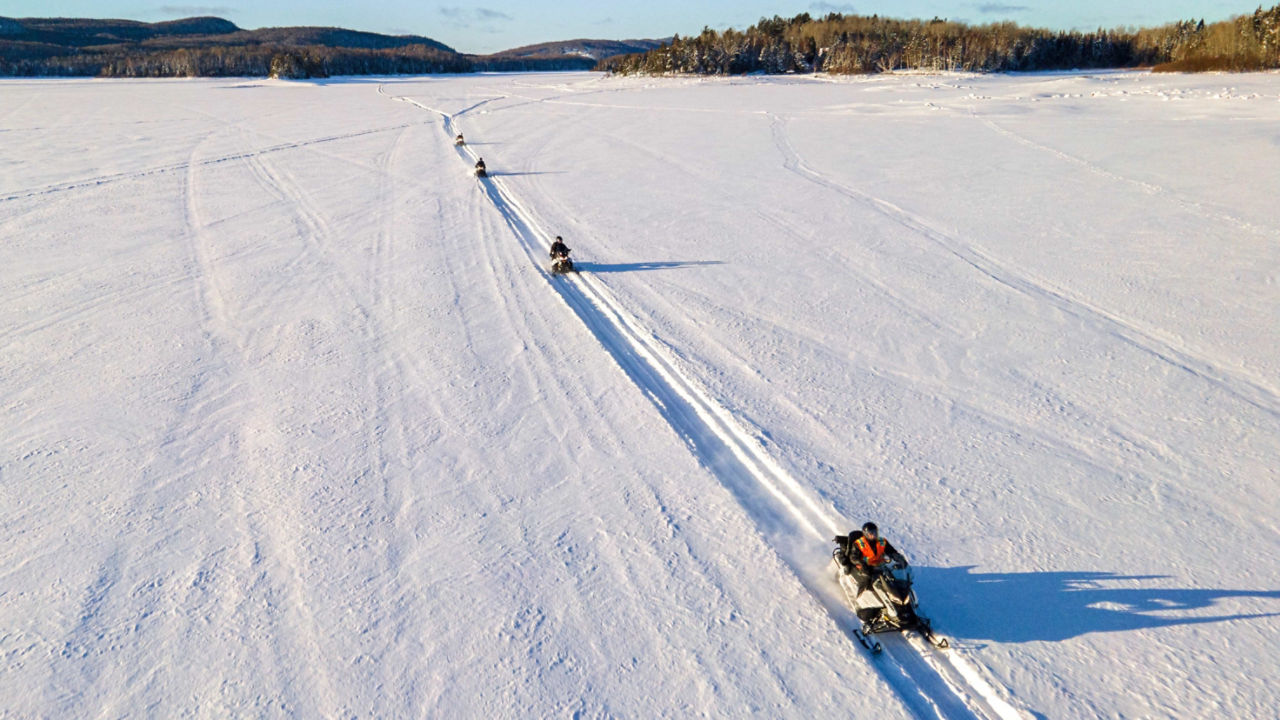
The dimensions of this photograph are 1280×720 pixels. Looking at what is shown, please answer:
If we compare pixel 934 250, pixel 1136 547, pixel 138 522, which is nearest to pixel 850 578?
pixel 1136 547

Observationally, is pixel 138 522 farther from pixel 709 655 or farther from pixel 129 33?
pixel 129 33

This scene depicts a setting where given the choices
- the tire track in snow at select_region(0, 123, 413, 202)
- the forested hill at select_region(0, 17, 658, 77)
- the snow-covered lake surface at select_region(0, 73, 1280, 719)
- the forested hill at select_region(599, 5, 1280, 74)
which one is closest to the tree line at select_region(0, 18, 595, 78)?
the forested hill at select_region(0, 17, 658, 77)

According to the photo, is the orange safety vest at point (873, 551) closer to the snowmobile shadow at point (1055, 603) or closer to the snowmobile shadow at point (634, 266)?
the snowmobile shadow at point (1055, 603)

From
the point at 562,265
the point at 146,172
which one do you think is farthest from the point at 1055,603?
the point at 146,172

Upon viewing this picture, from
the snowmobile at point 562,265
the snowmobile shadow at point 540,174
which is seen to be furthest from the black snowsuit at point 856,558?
the snowmobile shadow at point 540,174

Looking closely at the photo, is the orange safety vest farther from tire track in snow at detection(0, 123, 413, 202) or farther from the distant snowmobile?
tire track in snow at detection(0, 123, 413, 202)

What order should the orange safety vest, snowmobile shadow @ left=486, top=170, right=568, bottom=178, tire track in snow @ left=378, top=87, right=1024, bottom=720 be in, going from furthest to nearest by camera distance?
snowmobile shadow @ left=486, top=170, right=568, bottom=178
the orange safety vest
tire track in snow @ left=378, top=87, right=1024, bottom=720

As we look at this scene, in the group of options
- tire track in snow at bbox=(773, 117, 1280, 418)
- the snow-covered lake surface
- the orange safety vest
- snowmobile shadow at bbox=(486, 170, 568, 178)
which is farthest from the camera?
snowmobile shadow at bbox=(486, 170, 568, 178)

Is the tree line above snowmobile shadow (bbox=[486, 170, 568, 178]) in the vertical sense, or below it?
above
